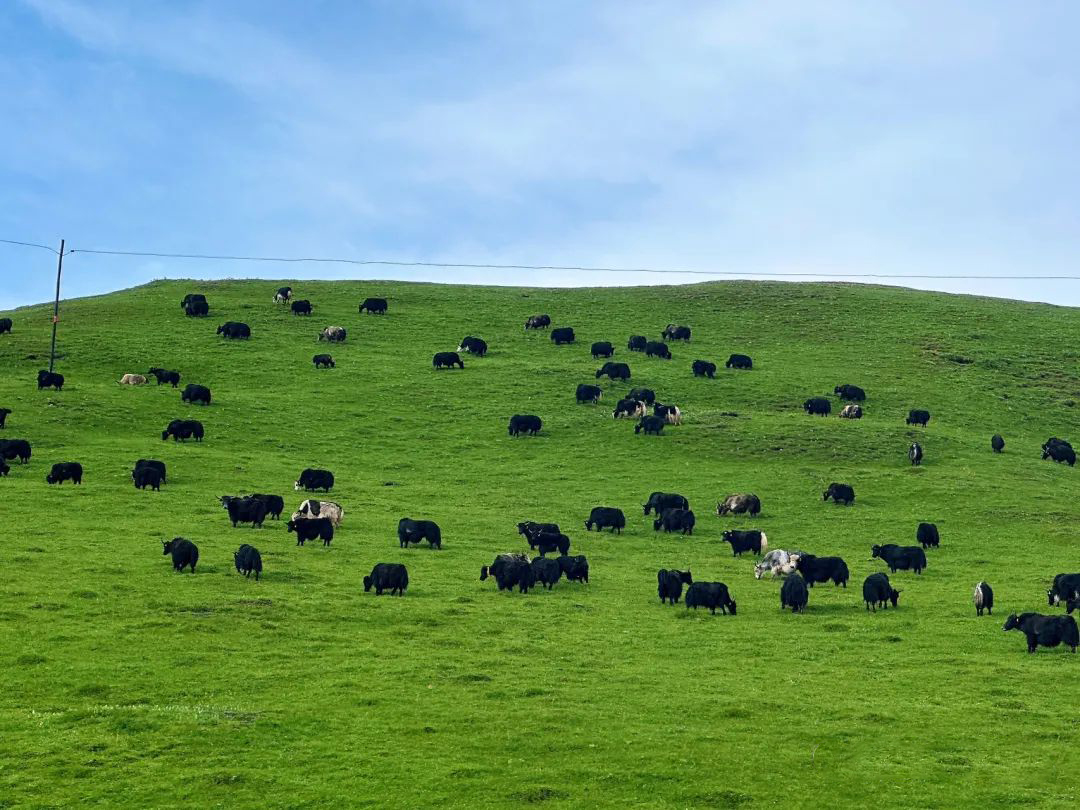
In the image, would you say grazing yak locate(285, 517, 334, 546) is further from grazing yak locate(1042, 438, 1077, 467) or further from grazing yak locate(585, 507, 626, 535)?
grazing yak locate(1042, 438, 1077, 467)

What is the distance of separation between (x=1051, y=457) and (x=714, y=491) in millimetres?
21155

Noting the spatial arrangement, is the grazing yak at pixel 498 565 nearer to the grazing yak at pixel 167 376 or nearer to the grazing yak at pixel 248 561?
the grazing yak at pixel 248 561

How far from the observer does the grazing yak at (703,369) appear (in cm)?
7706

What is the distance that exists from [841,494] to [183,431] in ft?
102

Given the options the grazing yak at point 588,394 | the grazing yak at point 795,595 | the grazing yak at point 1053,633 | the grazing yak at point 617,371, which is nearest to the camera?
the grazing yak at point 1053,633

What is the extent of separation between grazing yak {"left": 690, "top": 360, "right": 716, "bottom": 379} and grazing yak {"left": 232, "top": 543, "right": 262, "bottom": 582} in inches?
1719

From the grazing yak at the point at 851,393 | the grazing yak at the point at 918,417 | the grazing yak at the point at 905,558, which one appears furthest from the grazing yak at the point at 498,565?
the grazing yak at the point at 851,393

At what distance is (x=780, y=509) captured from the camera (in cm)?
5338

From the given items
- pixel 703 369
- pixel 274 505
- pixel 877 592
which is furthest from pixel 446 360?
pixel 877 592

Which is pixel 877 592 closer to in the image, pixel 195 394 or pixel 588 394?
pixel 588 394

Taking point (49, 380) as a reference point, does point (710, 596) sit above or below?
below

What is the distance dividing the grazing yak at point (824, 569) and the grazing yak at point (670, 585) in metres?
5.16

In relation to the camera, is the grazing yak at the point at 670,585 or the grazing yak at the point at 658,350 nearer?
the grazing yak at the point at 670,585

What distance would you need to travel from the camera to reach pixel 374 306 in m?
93.0
